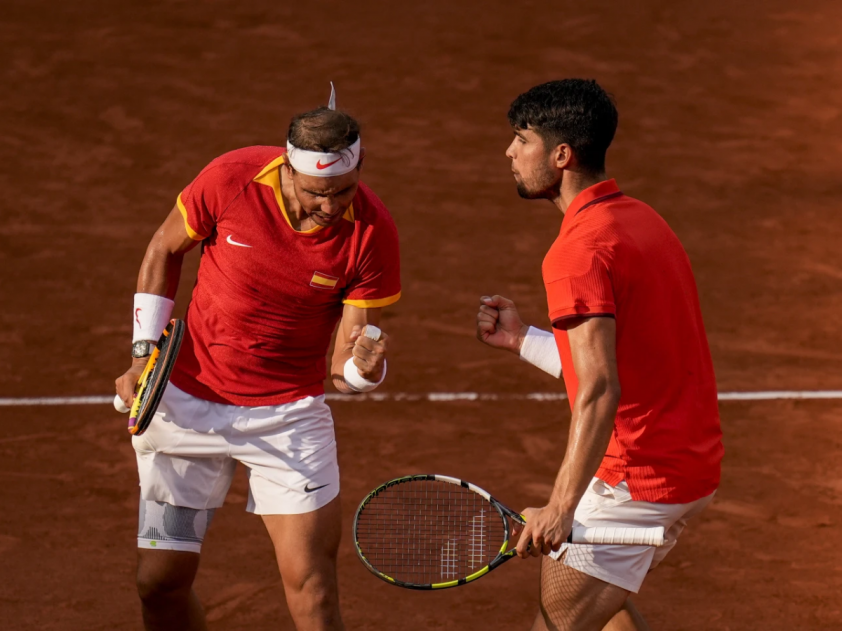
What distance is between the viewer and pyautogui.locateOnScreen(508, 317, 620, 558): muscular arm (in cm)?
395

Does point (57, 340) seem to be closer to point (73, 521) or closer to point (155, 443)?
point (73, 521)

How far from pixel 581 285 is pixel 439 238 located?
646 centimetres

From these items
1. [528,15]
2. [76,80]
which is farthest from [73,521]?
[528,15]

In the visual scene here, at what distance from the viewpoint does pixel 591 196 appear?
4285 mm

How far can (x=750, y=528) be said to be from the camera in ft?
22.7

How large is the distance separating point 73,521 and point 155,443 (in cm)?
222

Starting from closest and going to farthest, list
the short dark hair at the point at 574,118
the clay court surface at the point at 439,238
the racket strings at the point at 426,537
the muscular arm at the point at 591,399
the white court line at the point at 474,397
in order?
the muscular arm at the point at 591,399, the short dark hair at the point at 574,118, the racket strings at the point at 426,537, the clay court surface at the point at 439,238, the white court line at the point at 474,397

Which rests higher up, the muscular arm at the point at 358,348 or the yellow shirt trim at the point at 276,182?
the yellow shirt trim at the point at 276,182

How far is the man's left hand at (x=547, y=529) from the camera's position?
4.03 meters

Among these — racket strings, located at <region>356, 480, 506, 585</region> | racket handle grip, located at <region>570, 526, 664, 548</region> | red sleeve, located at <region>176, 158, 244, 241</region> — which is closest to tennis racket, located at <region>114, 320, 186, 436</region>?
red sleeve, located at <region>176, 158, 244, 241</region>

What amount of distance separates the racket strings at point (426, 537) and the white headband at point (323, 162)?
1.61m

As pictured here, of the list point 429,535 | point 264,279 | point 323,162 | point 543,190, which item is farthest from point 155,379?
point 543,190

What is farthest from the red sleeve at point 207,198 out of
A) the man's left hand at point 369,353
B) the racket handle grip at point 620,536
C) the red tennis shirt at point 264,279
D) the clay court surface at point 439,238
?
the clay court surface at point 439,238

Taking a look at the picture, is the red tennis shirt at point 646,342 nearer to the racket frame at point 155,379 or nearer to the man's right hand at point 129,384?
the racket frame at point 155,379
